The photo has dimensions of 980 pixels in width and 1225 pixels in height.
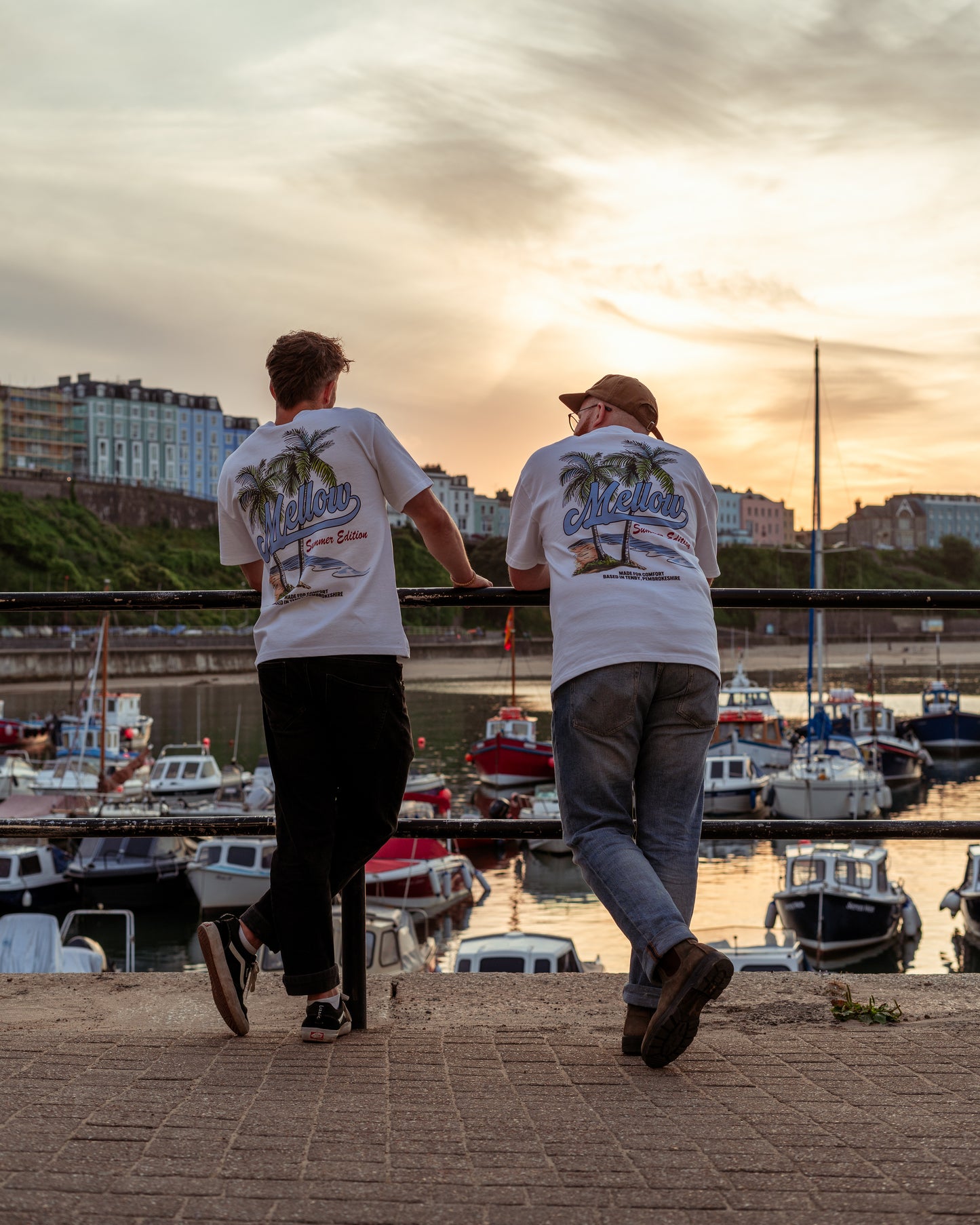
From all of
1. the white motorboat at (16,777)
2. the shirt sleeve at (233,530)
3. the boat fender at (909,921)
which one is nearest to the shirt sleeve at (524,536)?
the shirt sleeve at (233,530)

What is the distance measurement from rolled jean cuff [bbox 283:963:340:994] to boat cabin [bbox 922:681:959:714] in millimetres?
62698

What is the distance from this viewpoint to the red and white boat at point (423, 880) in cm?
3072

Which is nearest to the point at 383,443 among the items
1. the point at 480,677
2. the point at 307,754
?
the point at 307,754

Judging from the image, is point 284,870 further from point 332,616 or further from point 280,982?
point 280,982

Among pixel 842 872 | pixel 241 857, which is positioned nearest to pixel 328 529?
pixel 842 872

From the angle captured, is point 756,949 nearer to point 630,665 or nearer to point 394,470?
point 630,665

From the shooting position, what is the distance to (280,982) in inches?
157

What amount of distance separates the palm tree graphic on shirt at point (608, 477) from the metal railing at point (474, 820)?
1.31ft

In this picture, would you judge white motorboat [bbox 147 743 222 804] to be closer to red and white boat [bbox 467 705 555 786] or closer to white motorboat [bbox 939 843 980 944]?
red and white boat [bbox 467 705 555 786]

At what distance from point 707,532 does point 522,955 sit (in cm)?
1747

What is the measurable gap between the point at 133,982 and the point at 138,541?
12825 centimetres

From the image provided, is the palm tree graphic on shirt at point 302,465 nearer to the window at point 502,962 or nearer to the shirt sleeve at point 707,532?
the shirt sleeve at point 707,532

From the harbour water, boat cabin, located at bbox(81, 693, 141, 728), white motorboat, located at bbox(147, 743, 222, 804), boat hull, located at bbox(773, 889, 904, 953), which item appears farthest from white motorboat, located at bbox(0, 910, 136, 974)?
boat cabin, located at bbox(81, 693, 141, 728)

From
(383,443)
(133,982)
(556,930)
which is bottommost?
(556,930)
